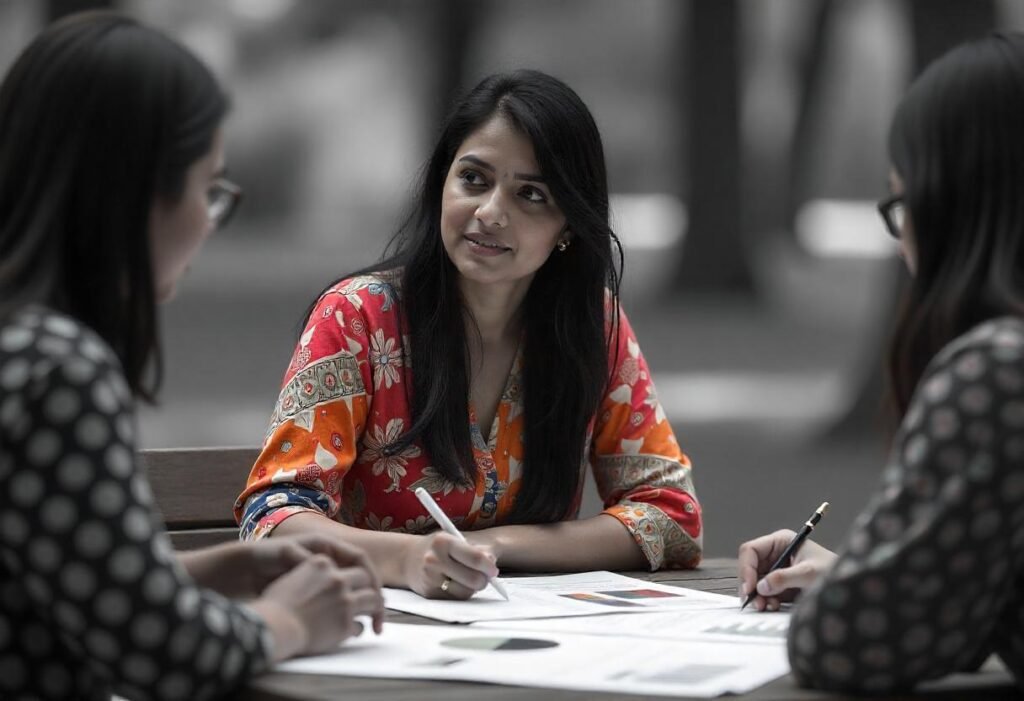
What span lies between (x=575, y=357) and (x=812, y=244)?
19.9ft

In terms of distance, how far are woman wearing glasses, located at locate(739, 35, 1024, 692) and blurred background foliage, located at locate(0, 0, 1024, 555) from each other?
17.3ft

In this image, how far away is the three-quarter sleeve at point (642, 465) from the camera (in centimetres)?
242

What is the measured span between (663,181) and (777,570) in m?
6.21

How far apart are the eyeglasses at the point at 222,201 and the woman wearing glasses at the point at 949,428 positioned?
0.71m

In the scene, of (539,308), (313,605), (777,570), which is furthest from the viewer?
(539,308)

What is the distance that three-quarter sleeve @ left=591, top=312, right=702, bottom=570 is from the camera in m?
2.42

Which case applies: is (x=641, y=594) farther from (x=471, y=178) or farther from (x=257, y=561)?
(x=471, y=178)

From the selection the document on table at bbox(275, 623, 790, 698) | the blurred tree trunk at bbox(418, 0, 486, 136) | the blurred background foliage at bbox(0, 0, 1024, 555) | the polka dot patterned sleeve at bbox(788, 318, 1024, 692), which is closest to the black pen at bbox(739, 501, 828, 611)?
the document on table at bbox(275, 623, 790, 698)

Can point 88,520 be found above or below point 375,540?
above

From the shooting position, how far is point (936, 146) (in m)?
1.46

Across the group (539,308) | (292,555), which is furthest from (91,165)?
(539,308)

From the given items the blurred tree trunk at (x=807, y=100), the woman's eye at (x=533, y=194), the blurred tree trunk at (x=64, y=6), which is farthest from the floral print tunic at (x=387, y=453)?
the blurred tree trunk at (x=807, y=100)

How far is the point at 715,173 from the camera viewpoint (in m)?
7.74

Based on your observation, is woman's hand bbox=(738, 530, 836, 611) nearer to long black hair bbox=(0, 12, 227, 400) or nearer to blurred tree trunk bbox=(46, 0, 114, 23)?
long black hair bbox=(0, 12, 227, 400)
